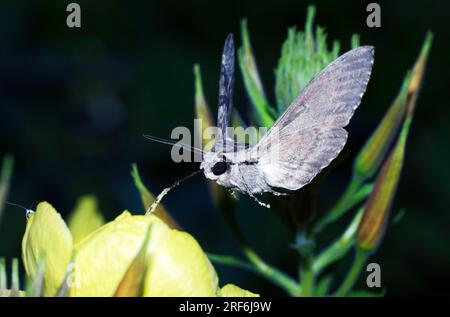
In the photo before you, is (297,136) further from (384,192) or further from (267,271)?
(267,271)

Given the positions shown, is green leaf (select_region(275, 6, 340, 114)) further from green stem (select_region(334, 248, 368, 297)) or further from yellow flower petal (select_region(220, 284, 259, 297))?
yellow flower petal (select_region(220, 284, 259, 297))

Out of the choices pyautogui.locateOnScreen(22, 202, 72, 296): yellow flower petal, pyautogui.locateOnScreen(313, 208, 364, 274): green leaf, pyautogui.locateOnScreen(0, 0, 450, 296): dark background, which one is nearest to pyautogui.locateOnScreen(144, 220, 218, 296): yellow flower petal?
pyautogui.locateOnScreen(22, 202, 72, 296): yellow flower petal

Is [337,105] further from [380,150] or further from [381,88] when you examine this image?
[381,88]
